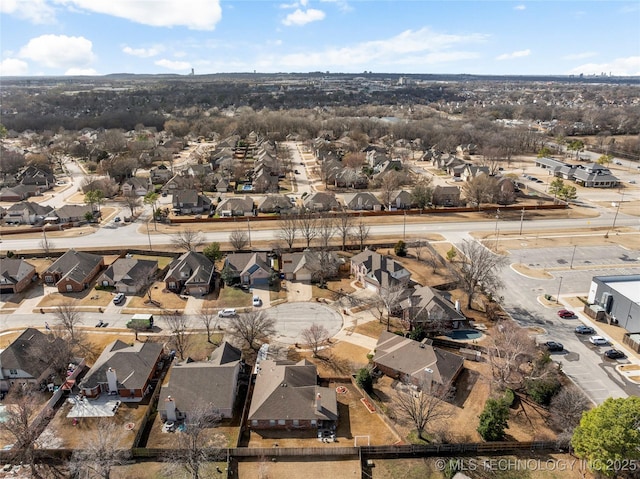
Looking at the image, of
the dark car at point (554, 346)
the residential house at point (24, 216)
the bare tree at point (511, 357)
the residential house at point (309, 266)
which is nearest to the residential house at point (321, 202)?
the residential house at point (309, 266)

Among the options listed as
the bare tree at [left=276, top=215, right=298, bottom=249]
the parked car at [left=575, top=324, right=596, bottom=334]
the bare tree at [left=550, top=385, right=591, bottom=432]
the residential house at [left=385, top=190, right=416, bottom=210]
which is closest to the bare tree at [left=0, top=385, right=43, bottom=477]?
the bare tree at [left=550, top=385, right=591, bottom=432]

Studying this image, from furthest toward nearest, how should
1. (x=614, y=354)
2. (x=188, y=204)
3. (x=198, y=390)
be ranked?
(x=188, y=204) < (x=614, y=354) < (x=198, y=390)

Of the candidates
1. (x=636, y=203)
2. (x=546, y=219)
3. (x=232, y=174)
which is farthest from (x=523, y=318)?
(x=232, y=174)

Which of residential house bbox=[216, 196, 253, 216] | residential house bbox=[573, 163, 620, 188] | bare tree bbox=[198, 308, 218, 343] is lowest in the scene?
bare tree bbox=[198, 308, 218, 343]

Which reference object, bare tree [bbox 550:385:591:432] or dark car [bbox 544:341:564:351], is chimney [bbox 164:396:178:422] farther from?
dark car [bbox 544:341:564:351]

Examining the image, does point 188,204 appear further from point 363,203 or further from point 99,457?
point 99,457

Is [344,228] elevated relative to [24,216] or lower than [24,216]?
elevated

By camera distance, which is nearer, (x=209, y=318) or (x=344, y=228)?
(x=209, y=318)

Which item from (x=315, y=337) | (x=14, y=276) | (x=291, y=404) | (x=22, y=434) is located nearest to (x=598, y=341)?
(x=315, y=337)
